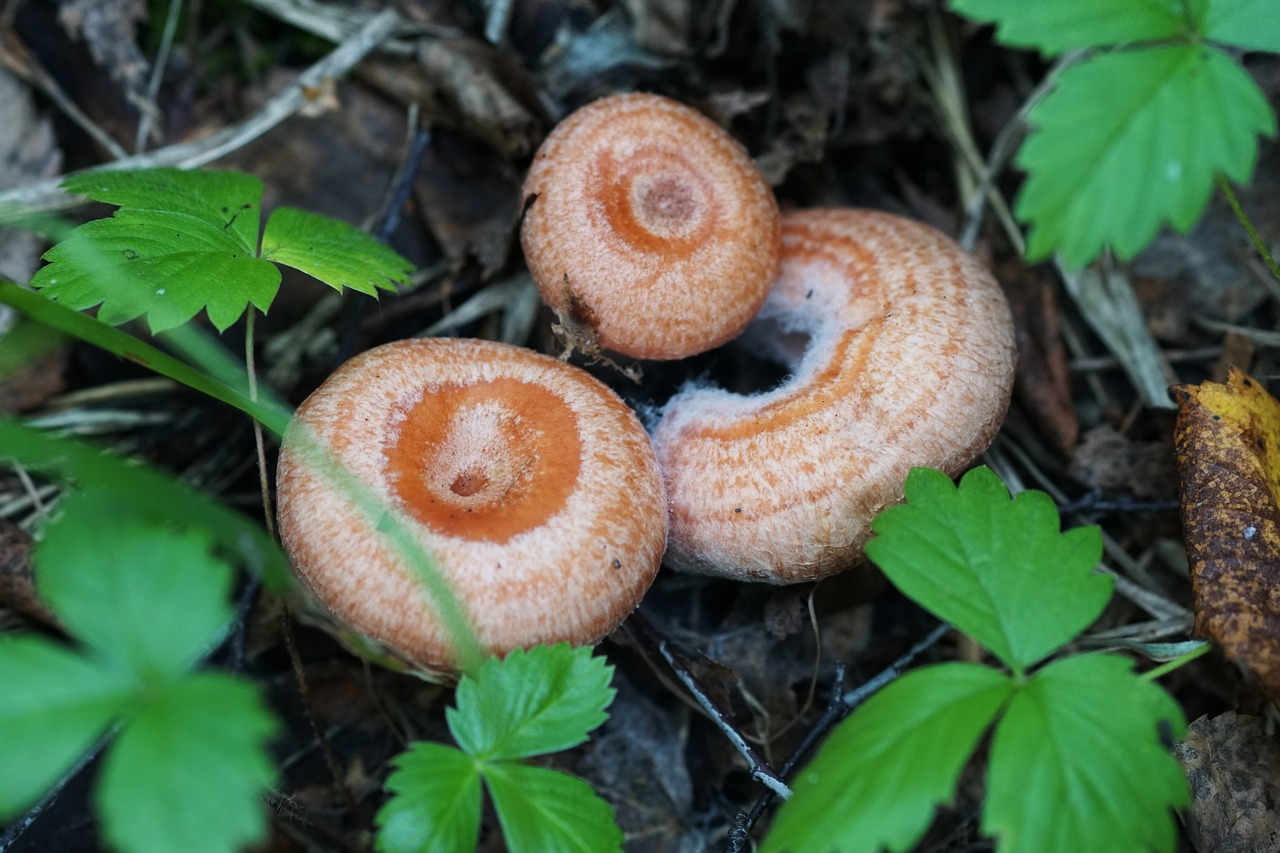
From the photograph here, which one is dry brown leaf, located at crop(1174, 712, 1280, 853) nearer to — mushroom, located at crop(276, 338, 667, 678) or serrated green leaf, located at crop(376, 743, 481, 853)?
mushroom, located at crop(276, 338, 667, 678)

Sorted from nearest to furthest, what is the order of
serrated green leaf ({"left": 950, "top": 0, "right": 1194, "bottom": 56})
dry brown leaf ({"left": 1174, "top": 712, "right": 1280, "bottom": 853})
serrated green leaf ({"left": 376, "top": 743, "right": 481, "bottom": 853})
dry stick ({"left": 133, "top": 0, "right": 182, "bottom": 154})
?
serrated green leaf ({"left": 376, "top": 743, "right": 481, "bottom": 853}) < serrated green leaf ({"left": 950, "top": 0, "right": 1194, "bottom": 56}) < dry brown leaf ({"left": 1174, "top": 712, "right": 1280, "bottom": 853}) < dry stick ({"left": 133, "top": 0, "right": 182, "bottom": 154})

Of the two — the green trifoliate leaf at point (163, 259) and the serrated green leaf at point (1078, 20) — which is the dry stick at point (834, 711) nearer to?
the serrated green leaf at point (1078, 20)

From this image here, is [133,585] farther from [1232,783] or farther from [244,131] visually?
[1232,783]

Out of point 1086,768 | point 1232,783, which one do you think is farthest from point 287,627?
point 1232,783

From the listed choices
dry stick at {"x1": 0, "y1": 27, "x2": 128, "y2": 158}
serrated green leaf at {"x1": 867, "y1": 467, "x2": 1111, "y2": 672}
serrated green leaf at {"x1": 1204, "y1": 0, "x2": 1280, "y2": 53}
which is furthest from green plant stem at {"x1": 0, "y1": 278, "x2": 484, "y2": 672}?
serrated green leaf at {"x1": 1204, "y1": 0, "x2": 1280, "y2": 53}

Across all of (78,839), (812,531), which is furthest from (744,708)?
(78,839)

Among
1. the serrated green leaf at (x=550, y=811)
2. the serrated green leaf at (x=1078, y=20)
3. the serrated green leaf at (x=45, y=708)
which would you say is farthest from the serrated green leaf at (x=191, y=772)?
the serrated green leaf at (x=1078, y=20)

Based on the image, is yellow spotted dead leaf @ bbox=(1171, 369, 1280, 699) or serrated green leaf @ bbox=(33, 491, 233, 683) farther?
yellow spotted dead leaf @ bbox=(1171, 369, 1280, 699)
